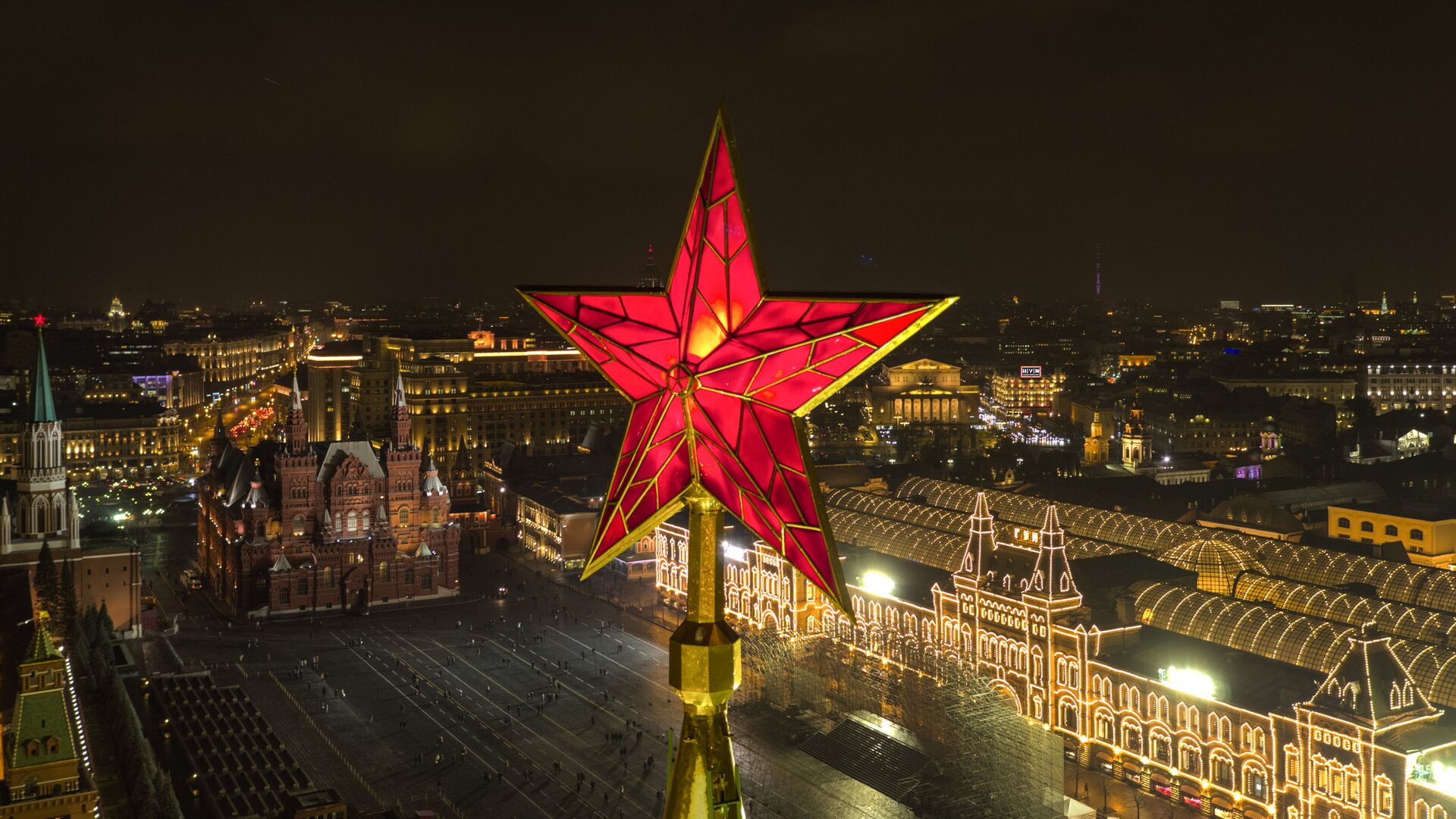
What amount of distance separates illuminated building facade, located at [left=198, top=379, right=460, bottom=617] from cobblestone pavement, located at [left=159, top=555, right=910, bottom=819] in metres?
2.12

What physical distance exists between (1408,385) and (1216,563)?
100 meters

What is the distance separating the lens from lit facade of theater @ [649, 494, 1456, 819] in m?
39.1

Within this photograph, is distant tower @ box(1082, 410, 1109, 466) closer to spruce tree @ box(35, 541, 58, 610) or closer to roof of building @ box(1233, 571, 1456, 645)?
roof of building @ box(1233, 571, 1456, 645)

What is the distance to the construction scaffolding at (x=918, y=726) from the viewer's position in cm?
4309

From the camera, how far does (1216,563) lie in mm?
60594

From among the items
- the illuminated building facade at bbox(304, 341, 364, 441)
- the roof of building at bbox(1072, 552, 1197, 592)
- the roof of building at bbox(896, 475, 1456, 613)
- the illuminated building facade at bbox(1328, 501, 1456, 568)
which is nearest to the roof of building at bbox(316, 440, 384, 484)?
the roof of building at bbox(896, 475, 1456, 613)

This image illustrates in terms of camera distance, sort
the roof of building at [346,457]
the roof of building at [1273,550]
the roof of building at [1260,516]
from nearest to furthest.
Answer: the roof of building at [1273,550] < the roof of building at [1260,516] < the roof of building at [346,457]

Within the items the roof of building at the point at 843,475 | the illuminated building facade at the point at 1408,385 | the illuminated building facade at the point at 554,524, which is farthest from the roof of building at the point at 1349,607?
the illuminated building facade at the point at 1408,385

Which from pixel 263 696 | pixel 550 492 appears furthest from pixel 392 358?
pixel 263 696

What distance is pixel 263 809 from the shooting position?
4184 centimetres

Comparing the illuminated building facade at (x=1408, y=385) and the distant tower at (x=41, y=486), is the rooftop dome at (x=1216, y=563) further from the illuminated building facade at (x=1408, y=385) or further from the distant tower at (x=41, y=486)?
the illuminated building facade at (x=1408, y=385)

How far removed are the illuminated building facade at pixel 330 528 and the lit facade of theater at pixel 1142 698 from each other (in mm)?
23819

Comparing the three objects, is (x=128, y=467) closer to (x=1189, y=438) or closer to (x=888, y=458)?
(x=888, y=458)

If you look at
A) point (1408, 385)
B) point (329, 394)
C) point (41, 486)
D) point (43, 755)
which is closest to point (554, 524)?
point (41, 486)
